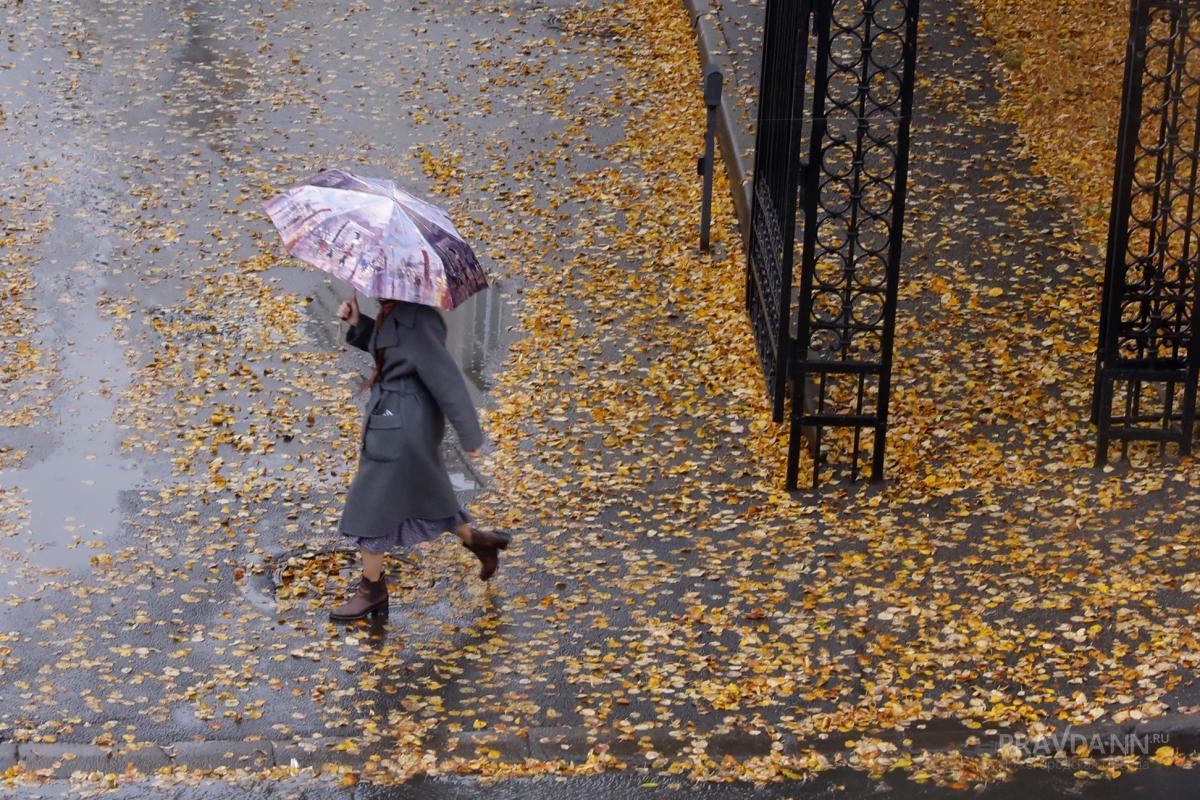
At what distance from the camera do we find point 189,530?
864 centimetres

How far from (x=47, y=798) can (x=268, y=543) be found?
8.39 ft

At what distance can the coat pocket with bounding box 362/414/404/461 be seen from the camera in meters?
7.36

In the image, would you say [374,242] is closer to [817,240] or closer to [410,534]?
[410,534]

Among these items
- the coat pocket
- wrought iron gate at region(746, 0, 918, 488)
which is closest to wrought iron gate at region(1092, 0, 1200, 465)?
wrought iron gate at region(746, 0, 918, 488)

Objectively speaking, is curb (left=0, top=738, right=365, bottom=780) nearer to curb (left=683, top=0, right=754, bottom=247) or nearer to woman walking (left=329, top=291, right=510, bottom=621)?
woman walking (left=329, top=291, right=510, bottom=621)

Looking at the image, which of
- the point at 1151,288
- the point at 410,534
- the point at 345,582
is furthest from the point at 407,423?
the point at 1151,288

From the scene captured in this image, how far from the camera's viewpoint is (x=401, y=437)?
7.36 metres

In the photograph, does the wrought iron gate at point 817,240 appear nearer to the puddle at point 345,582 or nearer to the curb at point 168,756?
the puddle at point 345,582

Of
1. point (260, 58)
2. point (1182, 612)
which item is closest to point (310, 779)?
point (1182, 612)

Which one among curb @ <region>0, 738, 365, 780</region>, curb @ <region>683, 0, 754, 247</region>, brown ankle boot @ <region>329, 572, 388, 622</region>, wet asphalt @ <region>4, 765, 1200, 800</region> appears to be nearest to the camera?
wet asphalt @ <region>4, 765, 1200, 800</region>

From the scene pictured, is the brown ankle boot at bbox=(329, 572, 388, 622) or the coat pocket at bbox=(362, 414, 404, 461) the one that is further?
the brown ankle boot at bbox=(329, 572, 388, 622)

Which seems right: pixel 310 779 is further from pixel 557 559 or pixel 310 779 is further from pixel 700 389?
pixel 700 389

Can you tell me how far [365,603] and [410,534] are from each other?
44 cm

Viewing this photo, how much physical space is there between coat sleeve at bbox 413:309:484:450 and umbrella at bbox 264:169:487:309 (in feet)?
0.75
